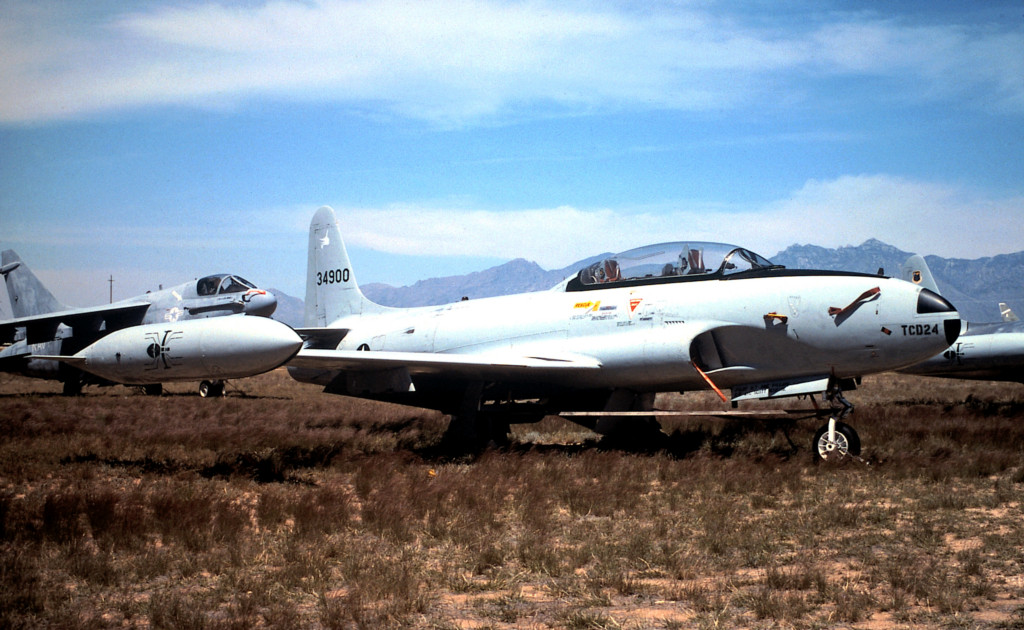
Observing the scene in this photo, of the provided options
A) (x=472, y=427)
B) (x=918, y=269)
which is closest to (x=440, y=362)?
(x=472, y=427)

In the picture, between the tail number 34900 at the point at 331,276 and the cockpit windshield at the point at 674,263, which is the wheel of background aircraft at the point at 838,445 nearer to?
the cockpit windshield at the point at 674,263

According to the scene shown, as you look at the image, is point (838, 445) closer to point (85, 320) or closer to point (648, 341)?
point (648, 341)

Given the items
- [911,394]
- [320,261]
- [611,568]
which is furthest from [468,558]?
[911,394]

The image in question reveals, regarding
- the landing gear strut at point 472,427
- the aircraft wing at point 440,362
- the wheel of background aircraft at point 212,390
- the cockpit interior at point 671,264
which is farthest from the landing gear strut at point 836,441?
the wheel of background aircraft at point 212,390

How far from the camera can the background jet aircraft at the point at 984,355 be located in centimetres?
2227

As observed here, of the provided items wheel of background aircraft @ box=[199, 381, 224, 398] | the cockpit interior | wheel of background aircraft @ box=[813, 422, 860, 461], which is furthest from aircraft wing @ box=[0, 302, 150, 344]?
wheel of background aircraft @ box=[813, 422, 860, 461]

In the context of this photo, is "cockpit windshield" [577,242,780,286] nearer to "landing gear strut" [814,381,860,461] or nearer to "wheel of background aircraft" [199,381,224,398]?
"landing gear strut" [814,381,860,461]

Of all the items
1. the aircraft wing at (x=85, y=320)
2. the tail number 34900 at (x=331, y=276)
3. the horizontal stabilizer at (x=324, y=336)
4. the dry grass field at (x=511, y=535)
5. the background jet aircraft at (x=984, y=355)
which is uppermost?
the tail number 34900 at (x=331, y=276)

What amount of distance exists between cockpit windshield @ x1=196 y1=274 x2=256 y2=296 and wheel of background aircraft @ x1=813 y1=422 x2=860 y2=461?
19257 mm

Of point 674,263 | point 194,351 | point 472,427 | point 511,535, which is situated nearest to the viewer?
point 511,535

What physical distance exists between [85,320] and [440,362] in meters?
18.8

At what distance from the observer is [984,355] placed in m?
22.6

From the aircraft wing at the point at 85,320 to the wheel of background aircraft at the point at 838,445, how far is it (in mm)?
21693

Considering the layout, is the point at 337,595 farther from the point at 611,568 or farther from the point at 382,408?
the point at 382,408
